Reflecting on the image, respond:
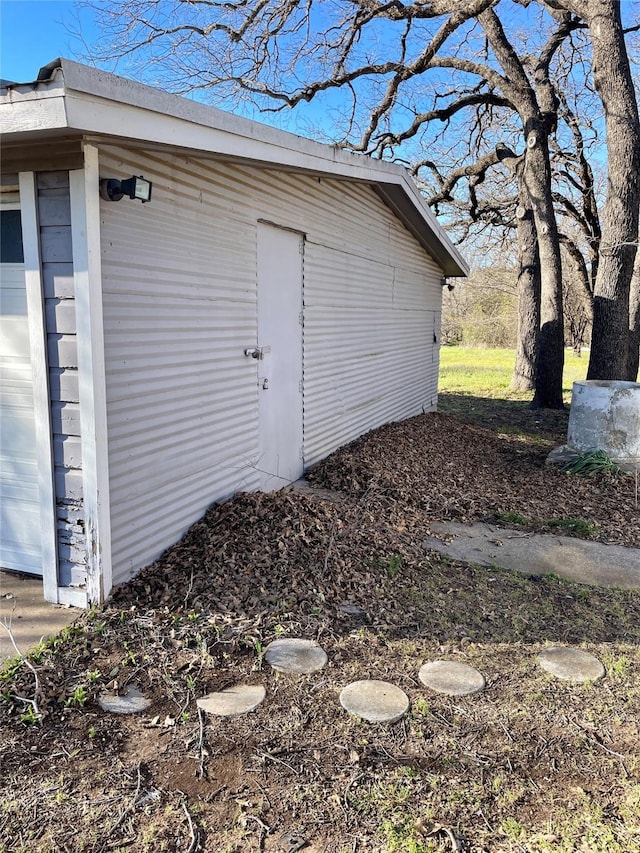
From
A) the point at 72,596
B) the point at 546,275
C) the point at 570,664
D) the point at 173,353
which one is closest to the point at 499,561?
the point at 570,664

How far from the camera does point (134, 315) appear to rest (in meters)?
3.45

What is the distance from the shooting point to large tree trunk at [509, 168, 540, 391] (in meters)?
13.1

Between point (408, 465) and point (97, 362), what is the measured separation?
425 centimetres

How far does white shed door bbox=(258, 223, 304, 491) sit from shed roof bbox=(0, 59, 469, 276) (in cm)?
73

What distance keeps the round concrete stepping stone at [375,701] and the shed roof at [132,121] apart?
8.74 ft

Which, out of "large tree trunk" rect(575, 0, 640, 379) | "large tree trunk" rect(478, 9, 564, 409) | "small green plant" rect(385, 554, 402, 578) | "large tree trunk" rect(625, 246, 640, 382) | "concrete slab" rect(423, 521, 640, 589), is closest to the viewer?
"small green plant" rect(385, 554, 402, 578)

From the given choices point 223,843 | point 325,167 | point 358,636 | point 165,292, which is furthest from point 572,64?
point 223,843

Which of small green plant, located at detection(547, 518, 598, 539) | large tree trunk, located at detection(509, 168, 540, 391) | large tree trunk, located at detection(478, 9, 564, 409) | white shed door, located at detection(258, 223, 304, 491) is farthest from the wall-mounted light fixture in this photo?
large tree trunk, located at detection(509, 168, 540, 391)

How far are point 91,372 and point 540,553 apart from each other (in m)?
3.39

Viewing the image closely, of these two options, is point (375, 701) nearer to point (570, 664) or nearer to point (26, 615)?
point (570, 664)

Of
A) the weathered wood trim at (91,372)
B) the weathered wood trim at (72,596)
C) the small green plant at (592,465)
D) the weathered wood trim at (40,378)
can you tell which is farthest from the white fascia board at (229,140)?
the small green plant at (592,465)

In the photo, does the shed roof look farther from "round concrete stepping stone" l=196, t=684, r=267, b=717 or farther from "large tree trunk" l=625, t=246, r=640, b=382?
"large tree trunk" l=625, t=246, r=640, b=382

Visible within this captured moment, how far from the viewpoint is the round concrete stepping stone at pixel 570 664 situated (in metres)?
2.89

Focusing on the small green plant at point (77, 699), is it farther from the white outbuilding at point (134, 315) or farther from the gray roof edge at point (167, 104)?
the gray roof edge at point (167, 104)
